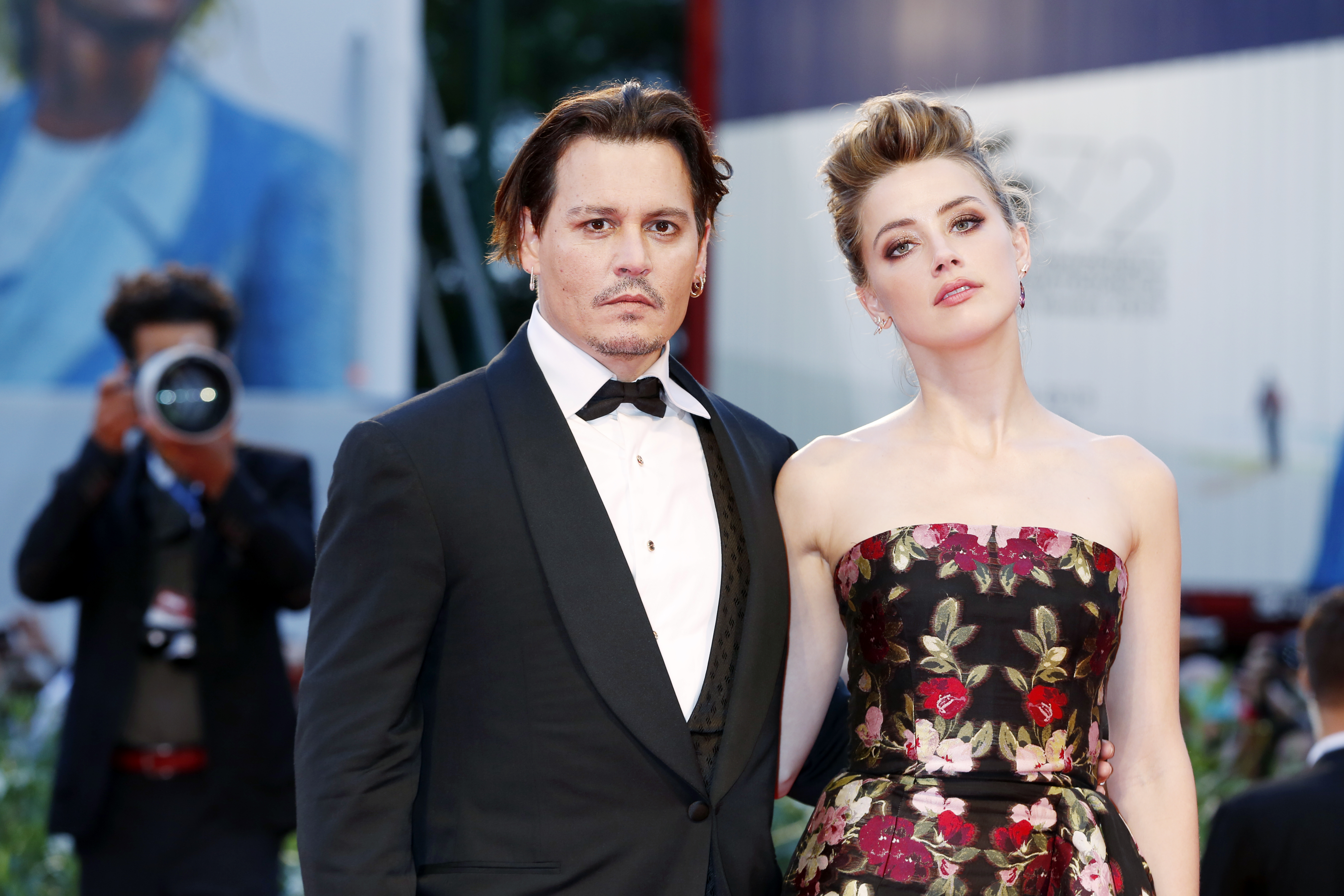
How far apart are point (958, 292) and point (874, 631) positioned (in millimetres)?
522

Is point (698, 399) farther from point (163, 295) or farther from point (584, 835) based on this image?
point (163, 295)

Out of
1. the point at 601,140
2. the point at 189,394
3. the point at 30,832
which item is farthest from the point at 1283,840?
the point at 30,832

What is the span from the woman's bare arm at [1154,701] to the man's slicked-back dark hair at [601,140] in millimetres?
776

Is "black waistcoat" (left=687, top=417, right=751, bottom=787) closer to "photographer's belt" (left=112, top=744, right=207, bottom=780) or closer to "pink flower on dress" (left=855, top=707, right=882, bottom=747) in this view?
"pink flower on dress" (left=855, top=707, right=882, bottom=747)

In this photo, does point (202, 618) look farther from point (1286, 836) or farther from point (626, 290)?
point (1286, 836)

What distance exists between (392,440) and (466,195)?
51.2 feet

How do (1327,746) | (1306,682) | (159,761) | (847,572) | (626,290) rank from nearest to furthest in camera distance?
(626,290), (847,572), (1327,746), (159,761), (1306,682)

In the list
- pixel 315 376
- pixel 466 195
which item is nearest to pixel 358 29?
pixel 315 376

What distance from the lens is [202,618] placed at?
3236 mm

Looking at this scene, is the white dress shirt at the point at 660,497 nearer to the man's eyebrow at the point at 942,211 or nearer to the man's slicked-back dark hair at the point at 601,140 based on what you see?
the man's slicked-back dark hair at the point at 601,140

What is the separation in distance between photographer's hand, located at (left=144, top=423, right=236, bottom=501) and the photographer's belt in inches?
22.2

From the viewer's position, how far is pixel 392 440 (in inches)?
73.5

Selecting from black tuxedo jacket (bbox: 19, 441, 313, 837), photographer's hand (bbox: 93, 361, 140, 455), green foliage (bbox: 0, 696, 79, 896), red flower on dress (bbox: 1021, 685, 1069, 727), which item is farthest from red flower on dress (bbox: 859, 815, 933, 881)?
green foliage (bbox: 0, 696, 79, 896)

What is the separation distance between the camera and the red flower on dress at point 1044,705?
80.7 inches
